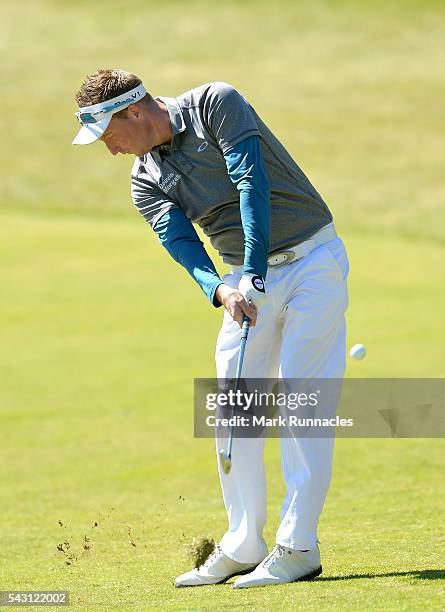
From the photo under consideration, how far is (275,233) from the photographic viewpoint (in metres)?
4.64

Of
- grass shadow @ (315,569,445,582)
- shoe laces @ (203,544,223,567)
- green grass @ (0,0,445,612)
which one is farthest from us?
green grass @ (0,0,445,612)

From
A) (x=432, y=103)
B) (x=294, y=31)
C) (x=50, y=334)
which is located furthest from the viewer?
(x=294, y=31)

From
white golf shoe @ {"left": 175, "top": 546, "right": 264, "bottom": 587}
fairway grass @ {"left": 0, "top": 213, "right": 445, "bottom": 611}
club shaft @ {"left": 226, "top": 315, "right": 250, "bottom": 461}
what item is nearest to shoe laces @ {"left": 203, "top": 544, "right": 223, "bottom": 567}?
white golf shoe @ {"left": 175, "top": 546, "right": 264, "bottom": 587}

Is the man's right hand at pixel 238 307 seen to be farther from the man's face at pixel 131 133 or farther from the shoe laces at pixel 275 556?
the shoe laces at pixel 275 556

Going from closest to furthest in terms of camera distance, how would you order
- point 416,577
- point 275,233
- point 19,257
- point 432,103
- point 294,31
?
point 416,577
point 275,233
point 19,257
point 432,103
point 294,31

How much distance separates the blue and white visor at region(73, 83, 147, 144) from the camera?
4.50 m

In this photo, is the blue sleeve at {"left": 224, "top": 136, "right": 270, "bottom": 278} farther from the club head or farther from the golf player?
the club head

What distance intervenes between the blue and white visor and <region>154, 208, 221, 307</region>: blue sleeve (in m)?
0.43

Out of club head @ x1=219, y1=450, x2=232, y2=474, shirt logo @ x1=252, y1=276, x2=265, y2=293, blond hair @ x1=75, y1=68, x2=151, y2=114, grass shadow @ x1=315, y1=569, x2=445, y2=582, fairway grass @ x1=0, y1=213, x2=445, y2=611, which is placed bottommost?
fairway grass @ x1=0, y1=213, x2=445, y2=611

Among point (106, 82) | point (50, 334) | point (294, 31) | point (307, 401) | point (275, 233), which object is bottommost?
point (50, 334)

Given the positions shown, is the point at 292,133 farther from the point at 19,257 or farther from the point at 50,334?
the point at 50,334

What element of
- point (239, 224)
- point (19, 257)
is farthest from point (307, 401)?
point (19, 257)

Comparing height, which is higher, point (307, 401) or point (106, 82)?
point (106, 82)

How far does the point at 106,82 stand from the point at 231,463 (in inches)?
58.9
